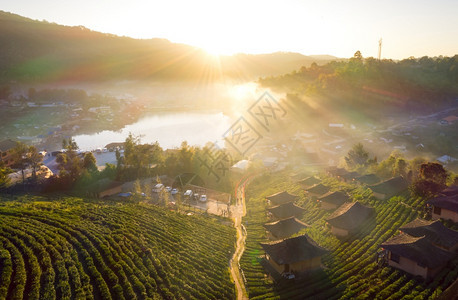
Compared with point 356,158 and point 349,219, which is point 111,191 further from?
point 356,158

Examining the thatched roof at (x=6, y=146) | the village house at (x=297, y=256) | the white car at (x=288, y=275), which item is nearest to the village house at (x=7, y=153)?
the thatched roof at (x=6, y=146)

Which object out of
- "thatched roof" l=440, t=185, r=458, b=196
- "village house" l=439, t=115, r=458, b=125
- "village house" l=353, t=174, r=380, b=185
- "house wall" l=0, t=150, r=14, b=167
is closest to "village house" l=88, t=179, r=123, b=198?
"house wall" l=0, t=150, r=14, b=167

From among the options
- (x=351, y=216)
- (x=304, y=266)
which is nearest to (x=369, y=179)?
(x=351, y=216)

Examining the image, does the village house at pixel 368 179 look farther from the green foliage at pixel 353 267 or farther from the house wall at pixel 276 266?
the house wall at pixel 276 266

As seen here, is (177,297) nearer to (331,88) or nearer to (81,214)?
(81,214)

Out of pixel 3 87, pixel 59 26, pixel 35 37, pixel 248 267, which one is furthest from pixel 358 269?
pixel 59 26
